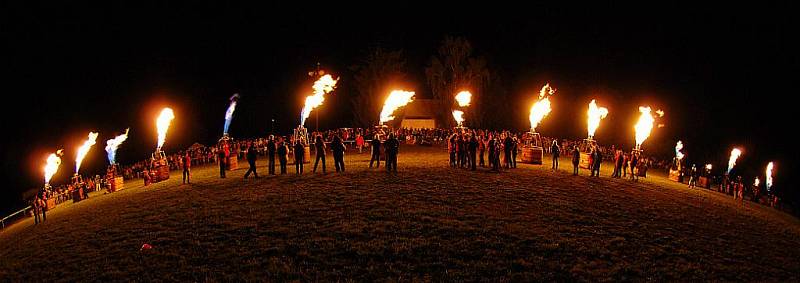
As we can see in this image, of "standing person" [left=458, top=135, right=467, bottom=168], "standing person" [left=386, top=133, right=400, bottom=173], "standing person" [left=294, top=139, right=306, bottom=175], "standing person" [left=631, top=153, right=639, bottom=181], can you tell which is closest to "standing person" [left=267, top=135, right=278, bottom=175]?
"standing person" [left=294, top=139, right=306, bottom=175]

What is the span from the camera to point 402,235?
12117 millimetres

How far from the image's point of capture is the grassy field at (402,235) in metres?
10.6

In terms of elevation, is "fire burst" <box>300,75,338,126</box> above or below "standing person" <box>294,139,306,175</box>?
above

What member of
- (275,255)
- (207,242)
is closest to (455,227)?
(275,255)

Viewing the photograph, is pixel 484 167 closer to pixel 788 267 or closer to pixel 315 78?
pixel 315 78

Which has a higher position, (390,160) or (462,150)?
(462,150)

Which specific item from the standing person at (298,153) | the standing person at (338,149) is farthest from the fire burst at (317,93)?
the standing person at (338,149)

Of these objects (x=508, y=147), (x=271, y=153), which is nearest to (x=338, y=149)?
(x=271, y=153)

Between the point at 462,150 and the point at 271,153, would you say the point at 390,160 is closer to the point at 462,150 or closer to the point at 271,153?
the point at 462,150

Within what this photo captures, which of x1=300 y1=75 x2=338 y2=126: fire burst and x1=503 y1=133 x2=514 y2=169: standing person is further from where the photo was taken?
x1=300 y1=75 x2=338 y2=126: fire burst

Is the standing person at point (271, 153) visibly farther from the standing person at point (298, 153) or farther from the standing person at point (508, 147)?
the standing person at point (508, 147)

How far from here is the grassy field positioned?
34.8 feet

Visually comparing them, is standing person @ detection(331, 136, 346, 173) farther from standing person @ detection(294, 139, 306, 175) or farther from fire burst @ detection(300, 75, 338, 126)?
fire burst @ detection(300, 75, 338, 126)

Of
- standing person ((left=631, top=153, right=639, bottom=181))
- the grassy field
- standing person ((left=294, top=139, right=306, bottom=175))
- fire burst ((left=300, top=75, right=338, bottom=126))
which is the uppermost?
fire burst ((left=300, top=75, right=338, bottom=126))
